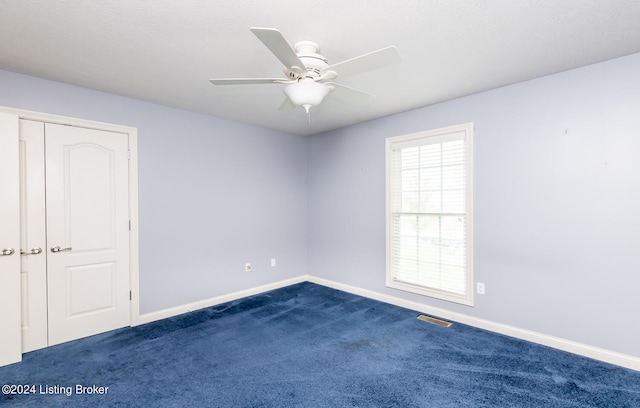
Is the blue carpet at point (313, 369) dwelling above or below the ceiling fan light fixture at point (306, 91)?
below

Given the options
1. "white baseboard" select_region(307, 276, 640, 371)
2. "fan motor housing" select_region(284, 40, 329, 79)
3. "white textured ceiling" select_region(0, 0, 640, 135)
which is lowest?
"white baseboard" select_region(307, 276, 640, 371)

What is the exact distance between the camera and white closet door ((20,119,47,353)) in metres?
2.84

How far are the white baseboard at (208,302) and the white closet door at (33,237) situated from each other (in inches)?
32.9

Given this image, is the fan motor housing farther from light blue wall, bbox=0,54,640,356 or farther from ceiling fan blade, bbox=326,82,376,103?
light blue wall, bbox=0,54,640,356

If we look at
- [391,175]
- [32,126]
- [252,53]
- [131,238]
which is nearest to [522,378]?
[391,175]

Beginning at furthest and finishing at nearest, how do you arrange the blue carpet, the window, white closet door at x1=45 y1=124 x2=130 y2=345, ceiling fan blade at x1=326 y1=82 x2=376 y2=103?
the window, white closet door at x1=45 y1=124 x2=130 y2=345, ceiling fan blade at x1=326 y1=82 x2=376 y2=103, the blue carpet

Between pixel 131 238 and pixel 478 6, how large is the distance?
3.82 metres

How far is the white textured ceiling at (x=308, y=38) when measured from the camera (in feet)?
6.24

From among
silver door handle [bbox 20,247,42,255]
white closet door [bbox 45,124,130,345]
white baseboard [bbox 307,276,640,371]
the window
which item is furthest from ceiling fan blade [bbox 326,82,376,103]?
silver door handle [bbox 20,247,42,255]

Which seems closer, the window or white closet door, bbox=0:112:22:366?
white closet door, bbox=0:112:22:366

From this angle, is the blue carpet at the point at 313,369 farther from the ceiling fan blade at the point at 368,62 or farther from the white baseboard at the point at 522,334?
the ceiling fan blade at the point at 368,62

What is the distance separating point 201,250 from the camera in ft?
13.3

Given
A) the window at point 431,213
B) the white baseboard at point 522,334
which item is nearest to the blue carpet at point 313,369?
the white baseboard at point 522,334

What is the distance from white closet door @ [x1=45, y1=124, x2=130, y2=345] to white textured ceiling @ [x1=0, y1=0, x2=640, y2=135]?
64cm
